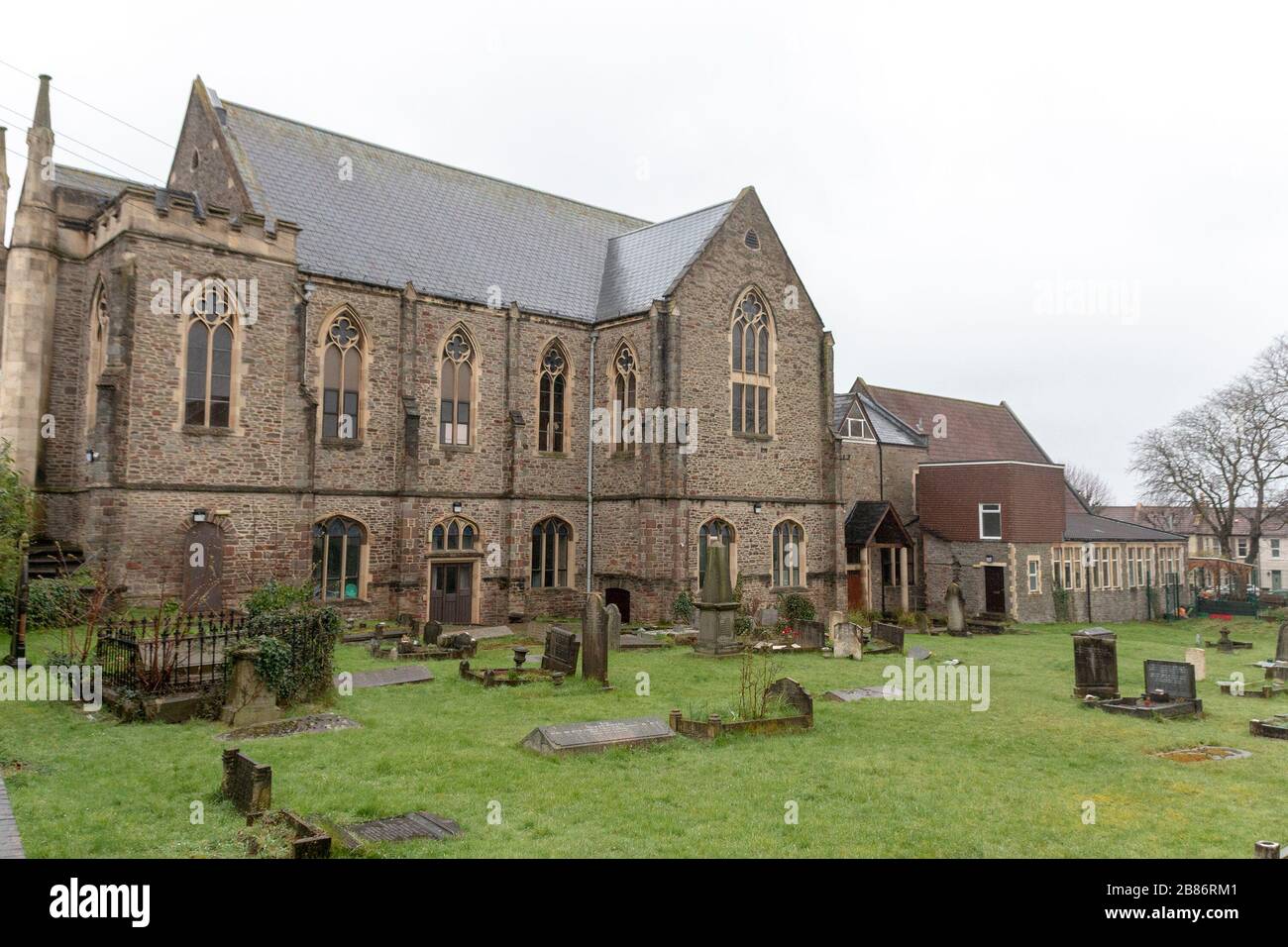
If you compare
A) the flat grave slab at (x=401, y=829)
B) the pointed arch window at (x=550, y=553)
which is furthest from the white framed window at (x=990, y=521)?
the flat grave slab at (x=401, y=829)

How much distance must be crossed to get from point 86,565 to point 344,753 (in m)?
12.5

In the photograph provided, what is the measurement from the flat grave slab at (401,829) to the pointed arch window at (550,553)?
19412 mm

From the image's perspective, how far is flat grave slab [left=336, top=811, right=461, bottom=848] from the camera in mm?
7605

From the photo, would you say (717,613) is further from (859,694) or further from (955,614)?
(955,614)

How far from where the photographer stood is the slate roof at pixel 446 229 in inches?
979

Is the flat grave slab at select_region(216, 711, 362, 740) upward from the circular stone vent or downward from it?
upward

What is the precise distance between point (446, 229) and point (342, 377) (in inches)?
272

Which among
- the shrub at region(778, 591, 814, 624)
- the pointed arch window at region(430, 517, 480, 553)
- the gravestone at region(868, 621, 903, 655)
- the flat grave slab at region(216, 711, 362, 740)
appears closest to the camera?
the flat grave slab at region(216, 711, 362, 740)

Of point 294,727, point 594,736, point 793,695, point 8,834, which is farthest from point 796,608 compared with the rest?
point 8,834

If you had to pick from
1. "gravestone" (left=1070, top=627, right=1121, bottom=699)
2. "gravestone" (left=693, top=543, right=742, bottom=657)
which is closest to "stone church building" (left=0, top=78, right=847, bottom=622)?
"gravestone" (left=693, top=543, right=742, bottom=657)

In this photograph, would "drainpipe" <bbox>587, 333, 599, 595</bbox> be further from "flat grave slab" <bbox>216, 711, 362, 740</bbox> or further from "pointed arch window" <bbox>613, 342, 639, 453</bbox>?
"flat grave slab" <bbox>216, 711, 362, 740</bbox>

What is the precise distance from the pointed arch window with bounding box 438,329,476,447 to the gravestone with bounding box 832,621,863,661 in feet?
40.4

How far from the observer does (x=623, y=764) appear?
1043 centimetres
